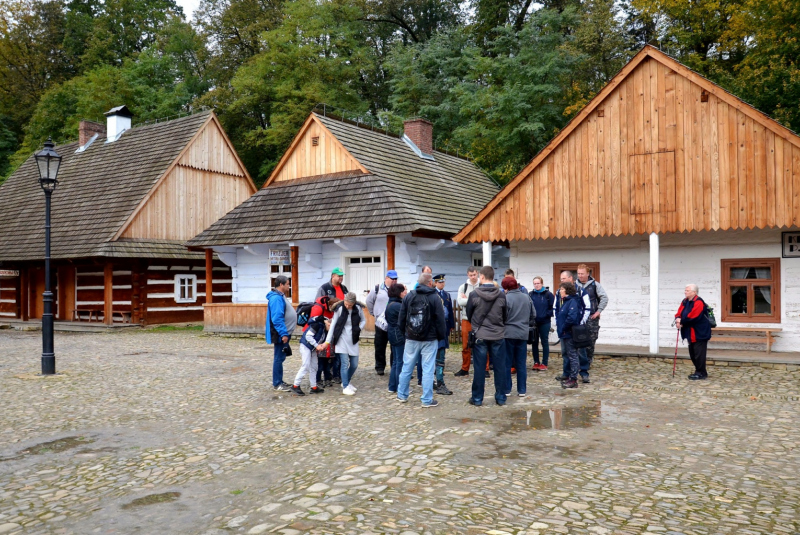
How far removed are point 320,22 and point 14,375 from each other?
88.0ft

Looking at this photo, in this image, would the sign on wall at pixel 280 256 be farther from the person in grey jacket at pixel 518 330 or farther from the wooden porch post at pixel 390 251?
the person in grey jacket at pixel 518 330

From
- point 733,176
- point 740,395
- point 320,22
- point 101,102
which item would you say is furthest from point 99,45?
point 740,395

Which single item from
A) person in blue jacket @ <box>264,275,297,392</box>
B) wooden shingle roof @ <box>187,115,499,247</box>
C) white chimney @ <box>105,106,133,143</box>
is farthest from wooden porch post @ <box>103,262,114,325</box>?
person in blue jacket @ <box>264,275,297,392</box>

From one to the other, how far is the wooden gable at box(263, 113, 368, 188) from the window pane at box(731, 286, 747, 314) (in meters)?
9.95

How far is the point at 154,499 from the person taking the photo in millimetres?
5148

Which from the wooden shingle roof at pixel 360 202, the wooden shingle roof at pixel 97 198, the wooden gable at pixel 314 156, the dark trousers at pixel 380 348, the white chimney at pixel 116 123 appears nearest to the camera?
the dark trousers at pixel 380 348

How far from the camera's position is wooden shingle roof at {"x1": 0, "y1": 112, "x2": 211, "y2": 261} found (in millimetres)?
22812

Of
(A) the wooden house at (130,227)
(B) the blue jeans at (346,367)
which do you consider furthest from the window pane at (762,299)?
(A) the wooden house at (130,227)

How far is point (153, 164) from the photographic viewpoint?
25.0 metres

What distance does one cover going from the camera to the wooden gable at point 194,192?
77.8 feet

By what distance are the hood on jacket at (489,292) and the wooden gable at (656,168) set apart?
5557 mm

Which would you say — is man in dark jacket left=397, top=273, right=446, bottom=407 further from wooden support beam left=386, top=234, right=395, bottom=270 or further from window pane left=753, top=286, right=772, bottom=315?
wooden support beam left=386, top=234, right=395, bottom=270

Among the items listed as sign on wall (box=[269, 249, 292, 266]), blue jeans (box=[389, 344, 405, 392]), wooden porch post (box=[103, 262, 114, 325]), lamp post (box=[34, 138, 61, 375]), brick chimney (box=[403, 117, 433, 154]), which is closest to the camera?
blue jeans (box=[389, 344, 405, 392])

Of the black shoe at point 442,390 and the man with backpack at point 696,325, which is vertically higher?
the man with backpack at point 696,325
